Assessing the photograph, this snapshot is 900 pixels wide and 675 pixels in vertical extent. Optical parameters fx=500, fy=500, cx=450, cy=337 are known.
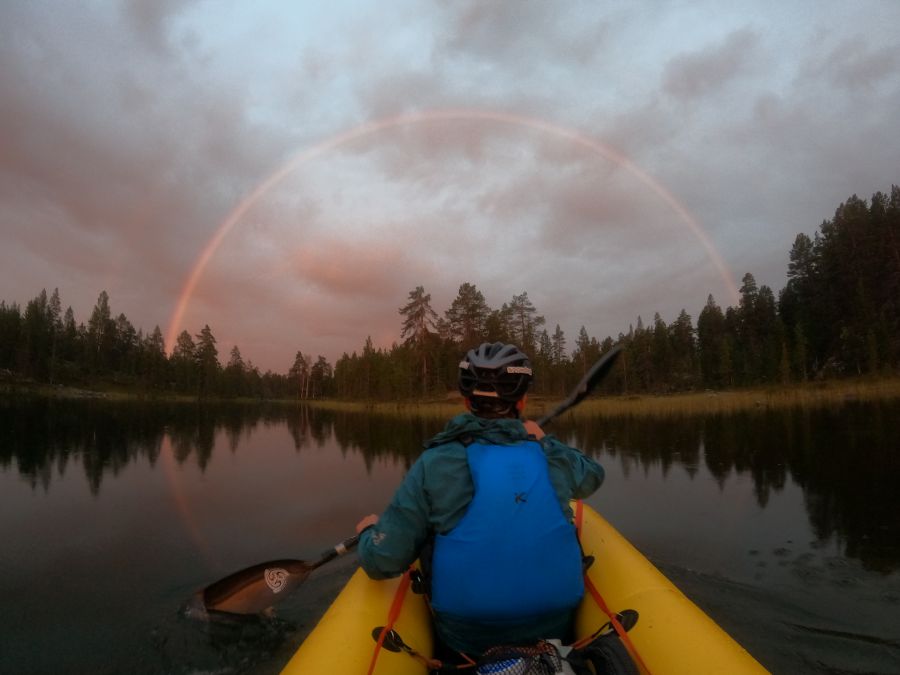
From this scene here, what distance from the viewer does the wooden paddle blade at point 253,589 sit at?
18.4 feet

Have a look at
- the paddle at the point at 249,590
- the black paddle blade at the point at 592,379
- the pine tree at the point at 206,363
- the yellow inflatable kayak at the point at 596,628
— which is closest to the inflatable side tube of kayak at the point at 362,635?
the yellow inflatable kayak at the point at 596,628

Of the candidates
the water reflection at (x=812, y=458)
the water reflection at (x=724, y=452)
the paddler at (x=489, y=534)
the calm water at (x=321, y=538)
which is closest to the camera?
the paddler at (x=489, y=534)

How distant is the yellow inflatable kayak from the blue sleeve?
1.05 ft

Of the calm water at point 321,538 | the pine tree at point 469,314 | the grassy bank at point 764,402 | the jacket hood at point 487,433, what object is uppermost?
the pine tree at point 469,314

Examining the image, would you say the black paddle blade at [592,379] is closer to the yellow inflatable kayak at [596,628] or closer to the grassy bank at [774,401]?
the yellow inflatable kayak at [596,628]

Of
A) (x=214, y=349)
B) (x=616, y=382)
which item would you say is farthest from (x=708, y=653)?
(x=214, y=349)

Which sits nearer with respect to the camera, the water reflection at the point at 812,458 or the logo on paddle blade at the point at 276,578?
the logo on paddle blade at the point at 276,578

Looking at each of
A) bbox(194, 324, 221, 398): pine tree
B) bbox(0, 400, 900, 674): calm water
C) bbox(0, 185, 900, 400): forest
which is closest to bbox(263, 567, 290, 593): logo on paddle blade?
bbox(0, 400, 900, 674): calm water

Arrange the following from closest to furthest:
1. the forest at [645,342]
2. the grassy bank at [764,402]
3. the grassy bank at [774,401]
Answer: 1. the grassy bank at [764,402]
2. the grassy bank at [774,401]
3. the forest at [645,342]

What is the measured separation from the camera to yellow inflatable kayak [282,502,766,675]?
2.68 metres

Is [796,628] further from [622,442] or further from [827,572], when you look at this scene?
[622,442]

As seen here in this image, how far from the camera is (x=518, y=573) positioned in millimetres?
2516

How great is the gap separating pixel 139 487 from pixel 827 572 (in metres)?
14.7

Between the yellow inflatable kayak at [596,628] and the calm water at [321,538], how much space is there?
1.91m
